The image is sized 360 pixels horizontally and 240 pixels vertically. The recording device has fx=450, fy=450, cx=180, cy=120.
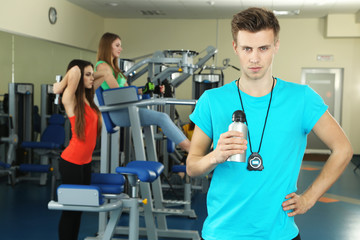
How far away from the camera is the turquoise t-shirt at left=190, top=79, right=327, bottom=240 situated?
1268 millimetres

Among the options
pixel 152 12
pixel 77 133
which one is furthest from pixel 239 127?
pixel 152 12

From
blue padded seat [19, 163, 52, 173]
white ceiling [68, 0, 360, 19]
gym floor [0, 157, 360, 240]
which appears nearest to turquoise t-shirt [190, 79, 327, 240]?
gym floor [0, 157, 360, 240]

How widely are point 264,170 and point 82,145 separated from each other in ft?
6.45

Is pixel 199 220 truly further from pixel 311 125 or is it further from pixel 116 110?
pixel 311 125

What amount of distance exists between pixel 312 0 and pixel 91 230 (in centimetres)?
618

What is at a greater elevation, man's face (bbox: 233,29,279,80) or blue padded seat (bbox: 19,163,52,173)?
man's face (bbox: 233,29,279,80)

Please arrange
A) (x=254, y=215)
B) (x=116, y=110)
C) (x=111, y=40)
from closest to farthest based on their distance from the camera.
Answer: (x=254, y=215) → (x=116, y=110) → (x=111, y=40)

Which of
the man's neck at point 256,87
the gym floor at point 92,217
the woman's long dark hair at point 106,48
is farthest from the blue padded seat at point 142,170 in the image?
the man's neck at point 256,87

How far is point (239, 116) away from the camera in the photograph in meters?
1.19

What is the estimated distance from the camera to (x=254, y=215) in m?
1.27

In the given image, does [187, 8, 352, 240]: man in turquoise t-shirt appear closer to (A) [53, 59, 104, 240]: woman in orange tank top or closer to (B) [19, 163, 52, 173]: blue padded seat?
(A) [53, 59, 104, 240]: woman in orange tank top

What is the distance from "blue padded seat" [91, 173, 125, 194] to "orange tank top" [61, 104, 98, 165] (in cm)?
18

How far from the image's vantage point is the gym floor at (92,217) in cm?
426

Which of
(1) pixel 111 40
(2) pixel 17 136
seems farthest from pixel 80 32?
(1) pixel 111 40
